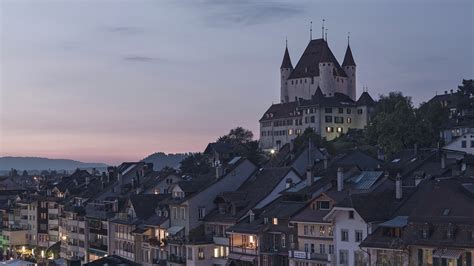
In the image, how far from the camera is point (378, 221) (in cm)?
6931

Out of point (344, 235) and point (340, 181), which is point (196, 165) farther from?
point (344, 235)

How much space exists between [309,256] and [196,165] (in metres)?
82.4

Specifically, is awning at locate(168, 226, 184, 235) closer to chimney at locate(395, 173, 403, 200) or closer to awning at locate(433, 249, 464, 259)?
chimney at locate(395, 173, 403, 200)

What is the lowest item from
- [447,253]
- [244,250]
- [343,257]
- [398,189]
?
[244,250]

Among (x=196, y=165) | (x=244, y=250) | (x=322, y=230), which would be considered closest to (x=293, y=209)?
(x=322, y=230)

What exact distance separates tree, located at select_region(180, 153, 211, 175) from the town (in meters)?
0.94

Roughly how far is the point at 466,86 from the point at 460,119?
72.2ft

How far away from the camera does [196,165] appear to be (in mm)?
155625

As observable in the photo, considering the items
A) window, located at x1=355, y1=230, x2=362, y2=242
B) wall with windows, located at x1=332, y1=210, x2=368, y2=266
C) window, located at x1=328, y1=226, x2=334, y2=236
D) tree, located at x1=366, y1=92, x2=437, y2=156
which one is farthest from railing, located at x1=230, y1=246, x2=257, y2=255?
tree, located at x1=366, y1=92, x2=437, y2=156

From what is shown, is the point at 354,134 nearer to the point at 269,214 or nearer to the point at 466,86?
the point at 466,86

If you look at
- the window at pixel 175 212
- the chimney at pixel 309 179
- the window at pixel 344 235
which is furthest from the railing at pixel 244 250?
the window at pixel 175 212

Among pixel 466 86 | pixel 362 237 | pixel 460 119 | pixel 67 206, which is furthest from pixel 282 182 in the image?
pixel 466 86

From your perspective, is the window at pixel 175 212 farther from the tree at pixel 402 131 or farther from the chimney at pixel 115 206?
the tree at pixel 402 131

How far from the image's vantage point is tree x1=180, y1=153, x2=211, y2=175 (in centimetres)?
14835
